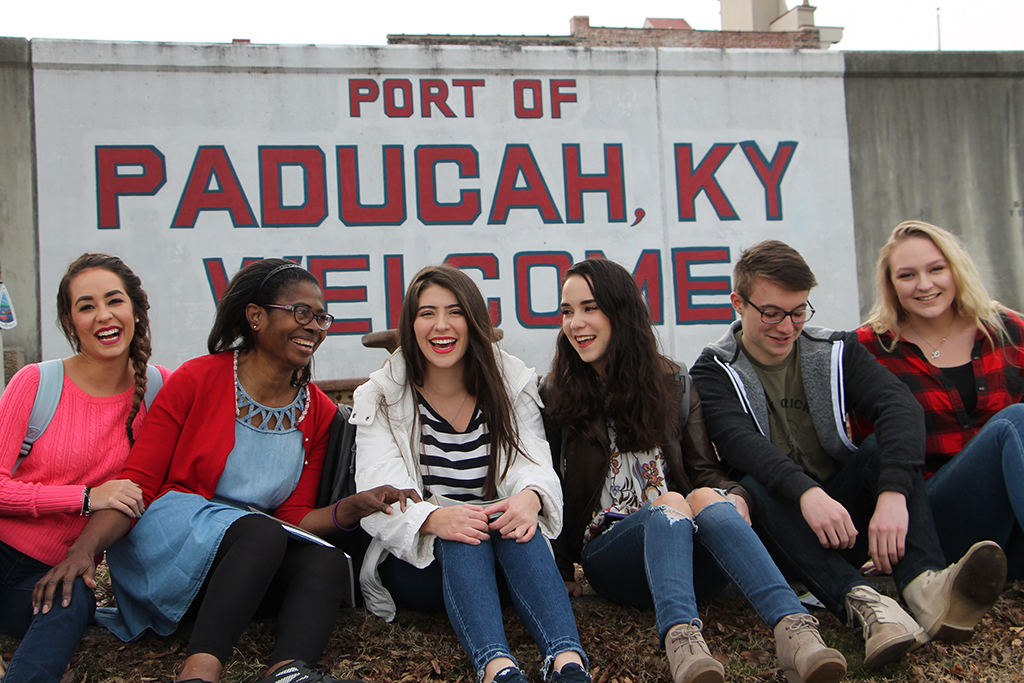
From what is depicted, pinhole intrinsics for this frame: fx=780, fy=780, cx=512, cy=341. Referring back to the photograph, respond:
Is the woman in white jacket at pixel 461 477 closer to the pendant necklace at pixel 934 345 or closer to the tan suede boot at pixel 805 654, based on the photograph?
the tan suede boot at pixel 805 654

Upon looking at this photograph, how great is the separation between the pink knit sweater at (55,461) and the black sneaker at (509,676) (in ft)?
4.43

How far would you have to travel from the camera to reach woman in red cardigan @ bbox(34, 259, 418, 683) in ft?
6.99

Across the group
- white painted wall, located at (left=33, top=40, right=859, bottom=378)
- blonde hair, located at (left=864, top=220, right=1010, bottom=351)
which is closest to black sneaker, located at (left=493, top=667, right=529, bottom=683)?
blonde hair, located at (left=864, top=220, right=1010, bottom=351)

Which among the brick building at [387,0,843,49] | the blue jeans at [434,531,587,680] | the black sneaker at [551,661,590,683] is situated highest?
the brick building at [387,0,843,49]

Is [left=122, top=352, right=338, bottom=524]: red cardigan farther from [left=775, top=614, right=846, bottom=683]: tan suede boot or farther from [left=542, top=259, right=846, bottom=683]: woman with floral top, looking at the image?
[left=775, top=614, right=846, bottom=683]: tan suede boot

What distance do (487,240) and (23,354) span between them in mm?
4141

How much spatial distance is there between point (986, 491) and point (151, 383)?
2.86 meters

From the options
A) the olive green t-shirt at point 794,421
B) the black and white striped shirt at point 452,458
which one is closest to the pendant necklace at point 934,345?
the olive green t-shirt at point 794,421

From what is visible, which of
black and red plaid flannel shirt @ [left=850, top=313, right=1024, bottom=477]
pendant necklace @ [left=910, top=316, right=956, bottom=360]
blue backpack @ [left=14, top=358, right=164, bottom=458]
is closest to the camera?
blue backpack @ [left=14, top=358, right=164, bottom=458]

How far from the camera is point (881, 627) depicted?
2.25 metres

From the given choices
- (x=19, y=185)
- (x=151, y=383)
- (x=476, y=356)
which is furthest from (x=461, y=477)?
(x=19, y=185)

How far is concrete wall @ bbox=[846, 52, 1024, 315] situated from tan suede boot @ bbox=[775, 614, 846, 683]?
647 cm

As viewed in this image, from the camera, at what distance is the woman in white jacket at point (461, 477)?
221 cm

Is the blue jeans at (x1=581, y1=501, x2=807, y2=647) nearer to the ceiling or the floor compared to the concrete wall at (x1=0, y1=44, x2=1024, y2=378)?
nearer to the floor
